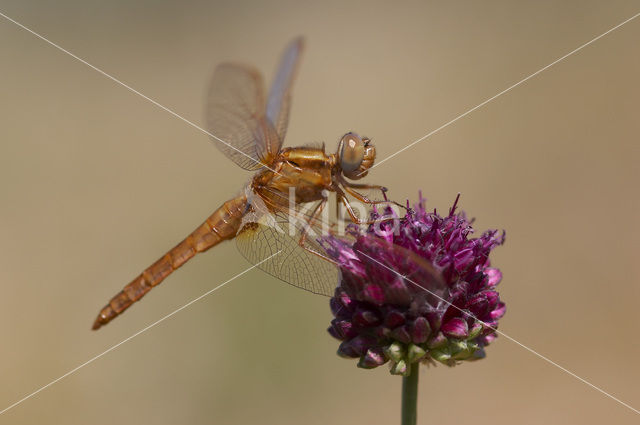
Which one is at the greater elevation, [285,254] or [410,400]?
[285,254]

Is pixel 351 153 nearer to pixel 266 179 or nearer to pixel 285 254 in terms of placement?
pixel 266 179

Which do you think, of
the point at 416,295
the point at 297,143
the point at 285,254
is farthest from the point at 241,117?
the point at 297,143

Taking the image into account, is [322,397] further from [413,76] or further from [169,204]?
[413,76]

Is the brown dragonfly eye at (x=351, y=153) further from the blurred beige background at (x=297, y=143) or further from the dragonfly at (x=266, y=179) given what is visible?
the blurred beige background at (x=297, y=143)

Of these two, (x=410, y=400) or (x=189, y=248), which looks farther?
(x=189, y=248)

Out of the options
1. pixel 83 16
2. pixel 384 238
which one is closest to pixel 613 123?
pixel 384 238

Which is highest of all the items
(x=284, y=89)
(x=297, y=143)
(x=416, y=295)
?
(x=297, y=143)

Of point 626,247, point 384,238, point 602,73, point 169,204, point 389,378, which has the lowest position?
point 384,238
